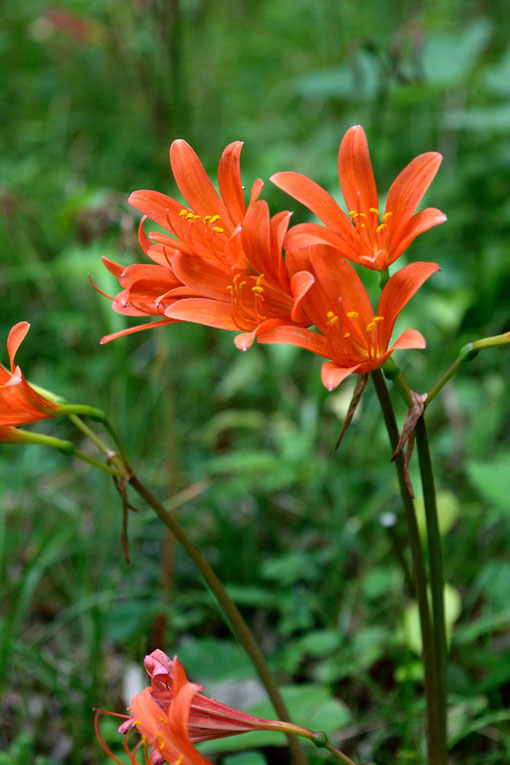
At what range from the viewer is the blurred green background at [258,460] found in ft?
5.58

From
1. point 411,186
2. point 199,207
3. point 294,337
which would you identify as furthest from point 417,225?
point 199,207

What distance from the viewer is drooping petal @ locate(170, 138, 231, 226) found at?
1.06m

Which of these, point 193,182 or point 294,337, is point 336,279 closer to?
point 294,337

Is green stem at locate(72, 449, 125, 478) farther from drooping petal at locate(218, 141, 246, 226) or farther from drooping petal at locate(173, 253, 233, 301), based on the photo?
drooping petal at locate(218, 141, 246, 226)

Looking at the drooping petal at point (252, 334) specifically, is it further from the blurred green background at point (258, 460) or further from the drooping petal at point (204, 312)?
the blurred green background at point (258, 460)

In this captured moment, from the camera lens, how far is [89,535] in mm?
2199

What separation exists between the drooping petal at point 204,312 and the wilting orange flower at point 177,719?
0.43m

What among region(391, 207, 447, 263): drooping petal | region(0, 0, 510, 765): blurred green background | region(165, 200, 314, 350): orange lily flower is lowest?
region(0, 0, 510, 765): blurred green background

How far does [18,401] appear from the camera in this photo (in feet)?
3.39

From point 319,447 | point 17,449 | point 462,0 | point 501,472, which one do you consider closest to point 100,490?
point 17,449

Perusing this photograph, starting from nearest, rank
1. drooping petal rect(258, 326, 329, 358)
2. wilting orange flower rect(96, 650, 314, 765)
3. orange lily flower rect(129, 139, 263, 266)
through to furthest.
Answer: wilting orange flower rect(96, 650, 314, 765) → drooping petal rect(258, 326, 329, 358) → orange lily flower rect(129, 139, 263, 266)

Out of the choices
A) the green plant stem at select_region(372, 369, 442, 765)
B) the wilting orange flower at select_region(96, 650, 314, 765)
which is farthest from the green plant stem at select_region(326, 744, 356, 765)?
the green plant stem at select_region(372, 369, 442, 765)

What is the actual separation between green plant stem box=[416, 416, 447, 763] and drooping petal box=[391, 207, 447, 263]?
23 centimetres

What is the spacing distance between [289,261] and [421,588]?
0.49 meters
